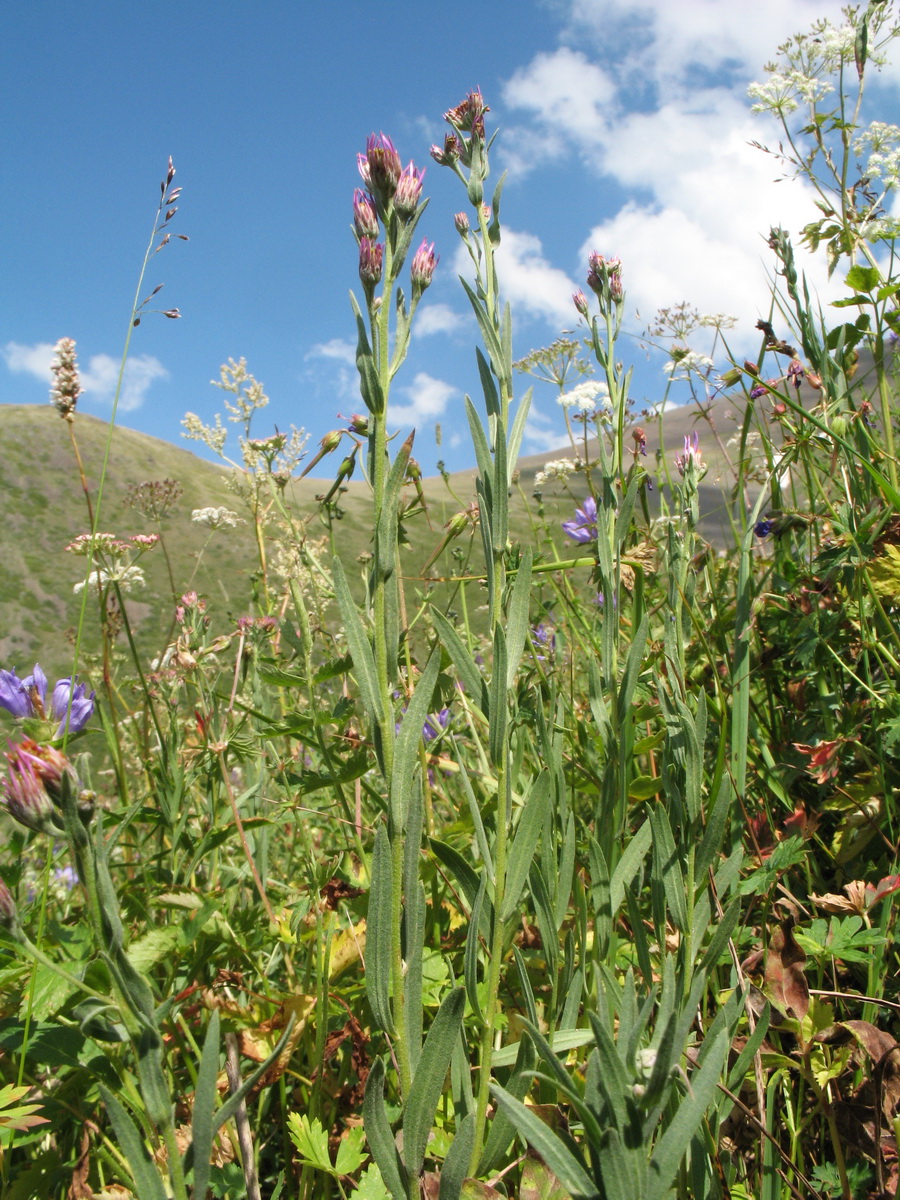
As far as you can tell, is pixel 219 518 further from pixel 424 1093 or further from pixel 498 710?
pixel 424 1093

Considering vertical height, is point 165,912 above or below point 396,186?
below

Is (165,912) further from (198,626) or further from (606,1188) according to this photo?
(606,1188)

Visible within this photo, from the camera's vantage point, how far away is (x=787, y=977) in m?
1.01

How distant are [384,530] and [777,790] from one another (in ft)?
3.31

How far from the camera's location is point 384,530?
72cm

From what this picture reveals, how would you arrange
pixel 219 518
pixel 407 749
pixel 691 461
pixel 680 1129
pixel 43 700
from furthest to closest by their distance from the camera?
pixel 219 518
pixel 691 461
pixel 43 700
pixel 407 749
pixel 680 1129

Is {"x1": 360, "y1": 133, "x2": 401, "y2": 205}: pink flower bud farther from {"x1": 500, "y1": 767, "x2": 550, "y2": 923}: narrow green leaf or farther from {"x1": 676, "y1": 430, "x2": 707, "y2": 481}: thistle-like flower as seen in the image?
{"x1": 676, "y1": 430, "x2": 707, "y2": 481}: thistle-like flower

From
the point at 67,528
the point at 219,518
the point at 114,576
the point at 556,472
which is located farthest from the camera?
the point at 67,528

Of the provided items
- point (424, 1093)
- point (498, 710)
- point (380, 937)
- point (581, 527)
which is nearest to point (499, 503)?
point (498, 710)

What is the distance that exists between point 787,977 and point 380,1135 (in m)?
0.62

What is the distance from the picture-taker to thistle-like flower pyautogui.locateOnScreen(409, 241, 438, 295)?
88 cm

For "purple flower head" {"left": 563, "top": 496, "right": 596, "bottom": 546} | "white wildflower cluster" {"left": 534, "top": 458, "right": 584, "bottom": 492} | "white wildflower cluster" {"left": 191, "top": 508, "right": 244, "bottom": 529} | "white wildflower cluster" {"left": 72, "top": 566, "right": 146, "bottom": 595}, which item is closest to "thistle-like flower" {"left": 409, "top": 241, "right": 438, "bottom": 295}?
"white wildflower cluster" {"left": 72, "top": 566, "right": 146, "bottom": 595}

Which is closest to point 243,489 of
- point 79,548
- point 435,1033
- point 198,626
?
point 79,548

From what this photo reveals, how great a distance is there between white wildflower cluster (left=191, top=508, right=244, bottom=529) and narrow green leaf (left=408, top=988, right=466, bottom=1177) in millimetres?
2229
